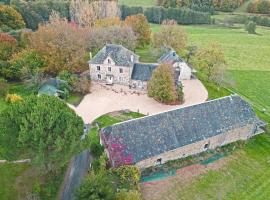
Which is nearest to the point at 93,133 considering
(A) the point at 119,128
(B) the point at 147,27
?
(A) the point at 119,128

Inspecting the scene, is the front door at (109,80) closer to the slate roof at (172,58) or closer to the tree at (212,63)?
the slate roof at (172,58)

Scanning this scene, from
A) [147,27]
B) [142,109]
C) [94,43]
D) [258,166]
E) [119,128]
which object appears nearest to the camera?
[119,128]

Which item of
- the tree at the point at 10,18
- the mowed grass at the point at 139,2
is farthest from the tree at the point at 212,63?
the mowed grass at the point at 139,2

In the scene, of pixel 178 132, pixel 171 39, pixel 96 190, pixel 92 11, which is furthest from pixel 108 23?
pixel 96 190

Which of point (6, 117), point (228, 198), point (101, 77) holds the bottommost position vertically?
point (228, 198)

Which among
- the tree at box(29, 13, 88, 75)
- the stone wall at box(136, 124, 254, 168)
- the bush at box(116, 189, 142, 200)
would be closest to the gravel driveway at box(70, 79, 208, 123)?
the tree at box(29, 13, 88, 75)

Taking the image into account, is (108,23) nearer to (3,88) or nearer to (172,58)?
(172,58)

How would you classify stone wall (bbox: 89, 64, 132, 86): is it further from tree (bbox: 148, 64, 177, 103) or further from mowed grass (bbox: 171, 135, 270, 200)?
mowed grass (bbox: 171, 135, 270, 200)

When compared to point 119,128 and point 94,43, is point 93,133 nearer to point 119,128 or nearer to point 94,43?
point 119,128
